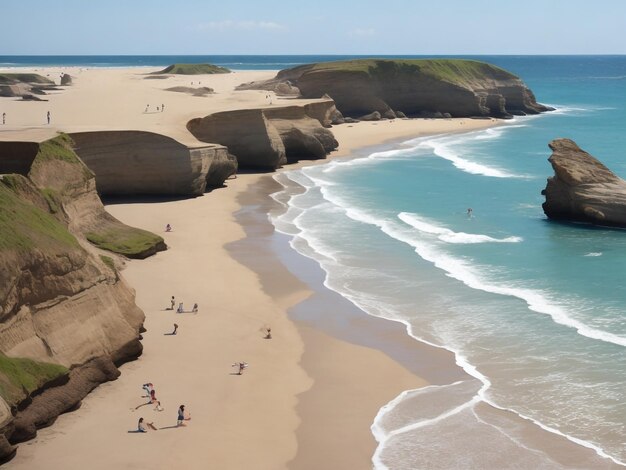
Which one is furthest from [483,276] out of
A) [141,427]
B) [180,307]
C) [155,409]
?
[141,427]

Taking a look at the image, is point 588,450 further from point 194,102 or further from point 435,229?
point 194,102

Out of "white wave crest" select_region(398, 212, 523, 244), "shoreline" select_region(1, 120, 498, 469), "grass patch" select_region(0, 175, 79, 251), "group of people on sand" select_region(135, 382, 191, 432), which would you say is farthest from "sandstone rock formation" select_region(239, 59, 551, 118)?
"group of people on sand" select_region(135, 382, 191, 432)

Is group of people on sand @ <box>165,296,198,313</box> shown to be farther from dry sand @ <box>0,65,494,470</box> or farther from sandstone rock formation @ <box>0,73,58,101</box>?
sandstone rock formation @ <box>0,73,58,101</box>

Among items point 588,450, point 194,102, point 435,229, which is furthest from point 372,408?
point 194,102

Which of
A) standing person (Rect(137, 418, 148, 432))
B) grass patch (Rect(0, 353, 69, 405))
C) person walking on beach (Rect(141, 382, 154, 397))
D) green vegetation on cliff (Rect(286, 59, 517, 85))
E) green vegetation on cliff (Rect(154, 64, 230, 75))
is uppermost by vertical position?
green vegetation on cliff (Rect(286, 59, 517, 85))

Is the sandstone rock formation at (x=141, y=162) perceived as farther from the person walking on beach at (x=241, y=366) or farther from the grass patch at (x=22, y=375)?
the grass patch at (x=22, y=375)

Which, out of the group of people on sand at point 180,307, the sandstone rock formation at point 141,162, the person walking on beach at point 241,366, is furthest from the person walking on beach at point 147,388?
A: the sandstone rock formation at point 141,162
